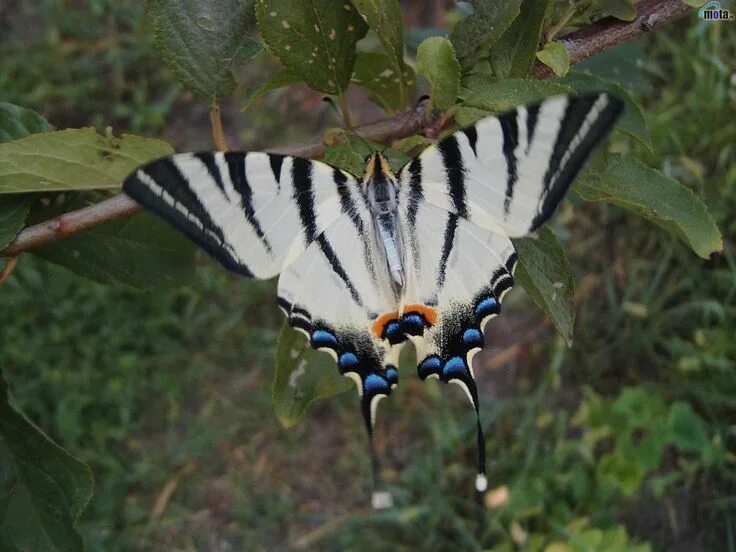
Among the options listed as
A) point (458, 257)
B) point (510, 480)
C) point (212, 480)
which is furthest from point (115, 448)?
point (458, 257)

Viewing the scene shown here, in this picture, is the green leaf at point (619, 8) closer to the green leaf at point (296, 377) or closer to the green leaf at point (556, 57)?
the green leaf at point (556, 57)

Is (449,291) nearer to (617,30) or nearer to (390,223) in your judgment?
(390,223)

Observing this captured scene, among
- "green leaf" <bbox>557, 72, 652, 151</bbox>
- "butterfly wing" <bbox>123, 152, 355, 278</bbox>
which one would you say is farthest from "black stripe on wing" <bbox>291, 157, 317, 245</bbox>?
"green leaf" <bbox>557, 72, 652, 151</bbox>

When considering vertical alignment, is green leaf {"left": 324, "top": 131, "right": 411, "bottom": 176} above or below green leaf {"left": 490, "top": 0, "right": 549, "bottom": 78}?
below

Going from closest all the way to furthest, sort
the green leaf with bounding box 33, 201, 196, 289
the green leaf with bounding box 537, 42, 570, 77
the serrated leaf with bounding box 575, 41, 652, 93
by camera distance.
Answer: the green leaf with bounding box 537, 42, 570, 77 → the green leaf with bounding box 33, 201, 196, 289 → the serrated leaf with bounding box 575, 41, 652, 93

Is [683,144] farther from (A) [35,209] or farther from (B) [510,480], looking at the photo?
(A) [35,209]

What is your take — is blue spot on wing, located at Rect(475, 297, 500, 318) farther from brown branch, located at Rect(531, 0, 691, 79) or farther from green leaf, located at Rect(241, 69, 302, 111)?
green leaf, located at Rect(241, 69, 302, 111)
